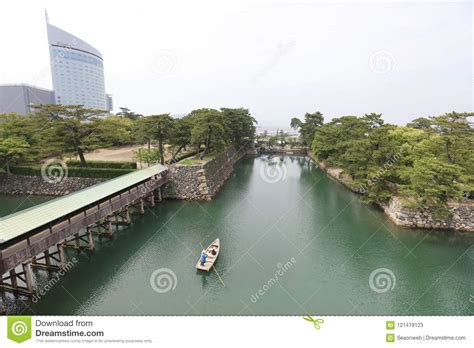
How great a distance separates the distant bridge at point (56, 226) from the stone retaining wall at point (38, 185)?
356 inches

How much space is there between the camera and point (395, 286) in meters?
13.2

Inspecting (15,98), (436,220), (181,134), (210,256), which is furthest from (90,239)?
(15,98)

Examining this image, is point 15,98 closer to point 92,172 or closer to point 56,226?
point 92,172

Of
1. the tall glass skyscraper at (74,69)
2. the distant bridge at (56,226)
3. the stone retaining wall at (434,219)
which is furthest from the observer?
the tall glass skyscraper at (74,69)

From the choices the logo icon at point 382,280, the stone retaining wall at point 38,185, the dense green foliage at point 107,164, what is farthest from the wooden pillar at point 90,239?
the logo icon at point 382,280

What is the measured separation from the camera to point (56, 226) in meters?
13.7

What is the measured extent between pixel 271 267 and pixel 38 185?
2470cm

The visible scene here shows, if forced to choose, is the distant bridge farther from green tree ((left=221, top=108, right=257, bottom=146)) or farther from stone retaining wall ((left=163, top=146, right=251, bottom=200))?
green tree ((left=221, top=108, right=257, bottom=146))

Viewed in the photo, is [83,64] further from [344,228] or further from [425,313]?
[425,313]

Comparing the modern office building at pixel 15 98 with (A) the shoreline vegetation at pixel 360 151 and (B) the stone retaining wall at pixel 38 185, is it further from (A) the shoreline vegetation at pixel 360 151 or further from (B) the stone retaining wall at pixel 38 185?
(B) the stone retaining wall at pixel 38 185

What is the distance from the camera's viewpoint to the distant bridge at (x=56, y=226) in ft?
36.1
